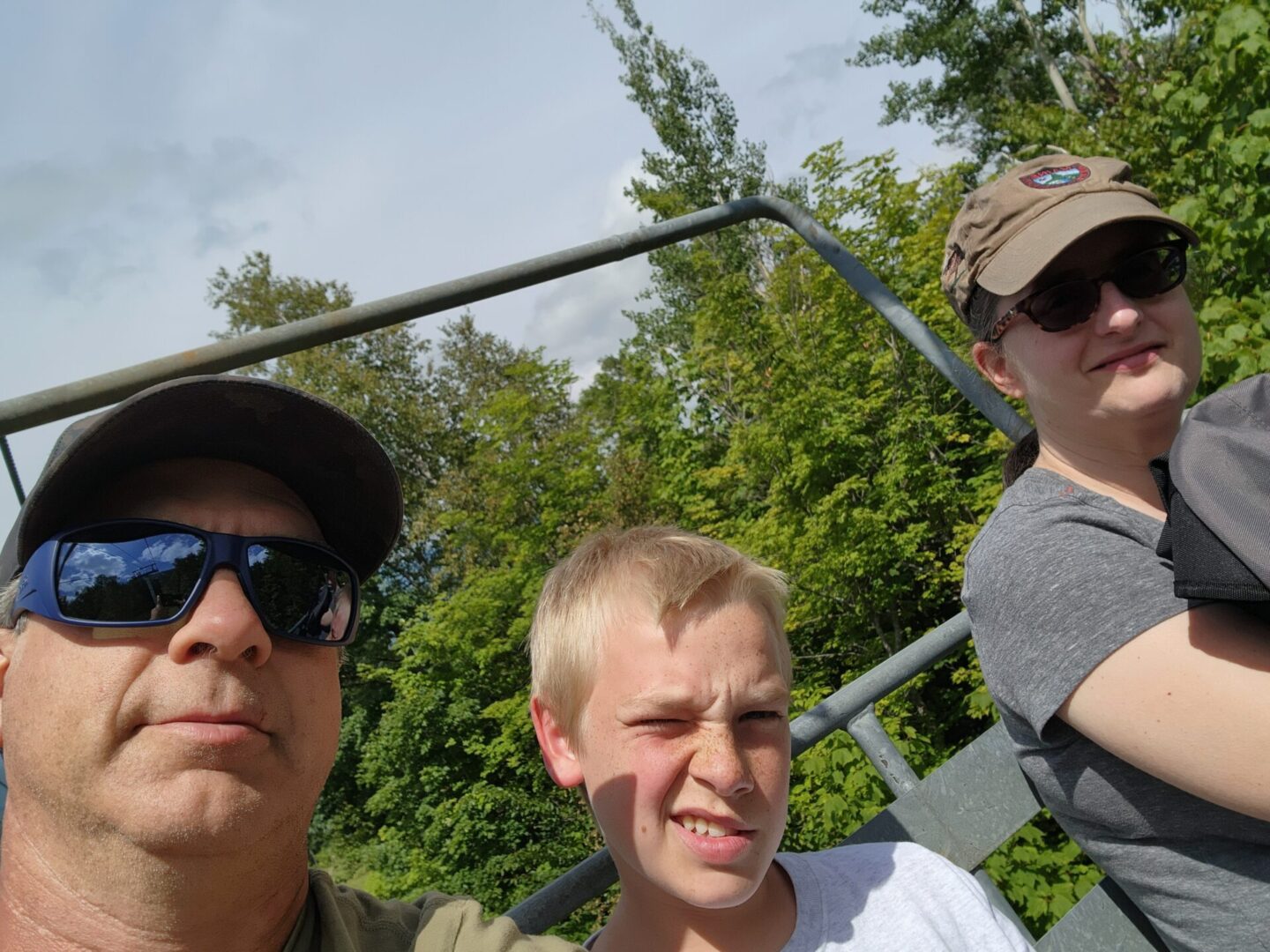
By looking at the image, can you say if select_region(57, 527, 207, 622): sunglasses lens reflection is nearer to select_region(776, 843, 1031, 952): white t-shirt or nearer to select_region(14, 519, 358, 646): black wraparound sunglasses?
select_region(14, 519, 358, 646): black wraparound sunglasses

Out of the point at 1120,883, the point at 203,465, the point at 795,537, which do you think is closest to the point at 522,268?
the point at 203,465

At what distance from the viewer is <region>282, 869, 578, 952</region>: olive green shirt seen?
120 centimetres

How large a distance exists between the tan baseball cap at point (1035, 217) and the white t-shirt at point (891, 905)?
3.34ft

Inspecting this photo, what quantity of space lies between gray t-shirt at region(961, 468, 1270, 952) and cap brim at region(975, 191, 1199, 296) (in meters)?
0.37

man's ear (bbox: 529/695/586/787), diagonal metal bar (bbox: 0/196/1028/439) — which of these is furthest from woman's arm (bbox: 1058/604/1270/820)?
diagonal metal bar (bbox: 0/196/1028/439)

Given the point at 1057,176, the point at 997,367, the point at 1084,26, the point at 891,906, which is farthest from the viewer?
the point at 1084,26

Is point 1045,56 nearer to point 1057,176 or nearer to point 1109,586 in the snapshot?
point 1057,176

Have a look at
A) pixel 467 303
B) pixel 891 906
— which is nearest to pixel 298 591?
pixel 467 303

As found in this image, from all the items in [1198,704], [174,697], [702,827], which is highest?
[174,697]

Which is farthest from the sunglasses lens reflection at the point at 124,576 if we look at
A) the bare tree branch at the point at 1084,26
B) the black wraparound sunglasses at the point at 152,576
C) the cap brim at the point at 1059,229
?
the bare tree branch at the point at 1084,26

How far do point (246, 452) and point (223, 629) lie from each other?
0.89ft

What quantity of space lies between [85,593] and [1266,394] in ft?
5.13

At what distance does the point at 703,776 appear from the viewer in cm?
146

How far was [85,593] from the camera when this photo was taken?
110cm
